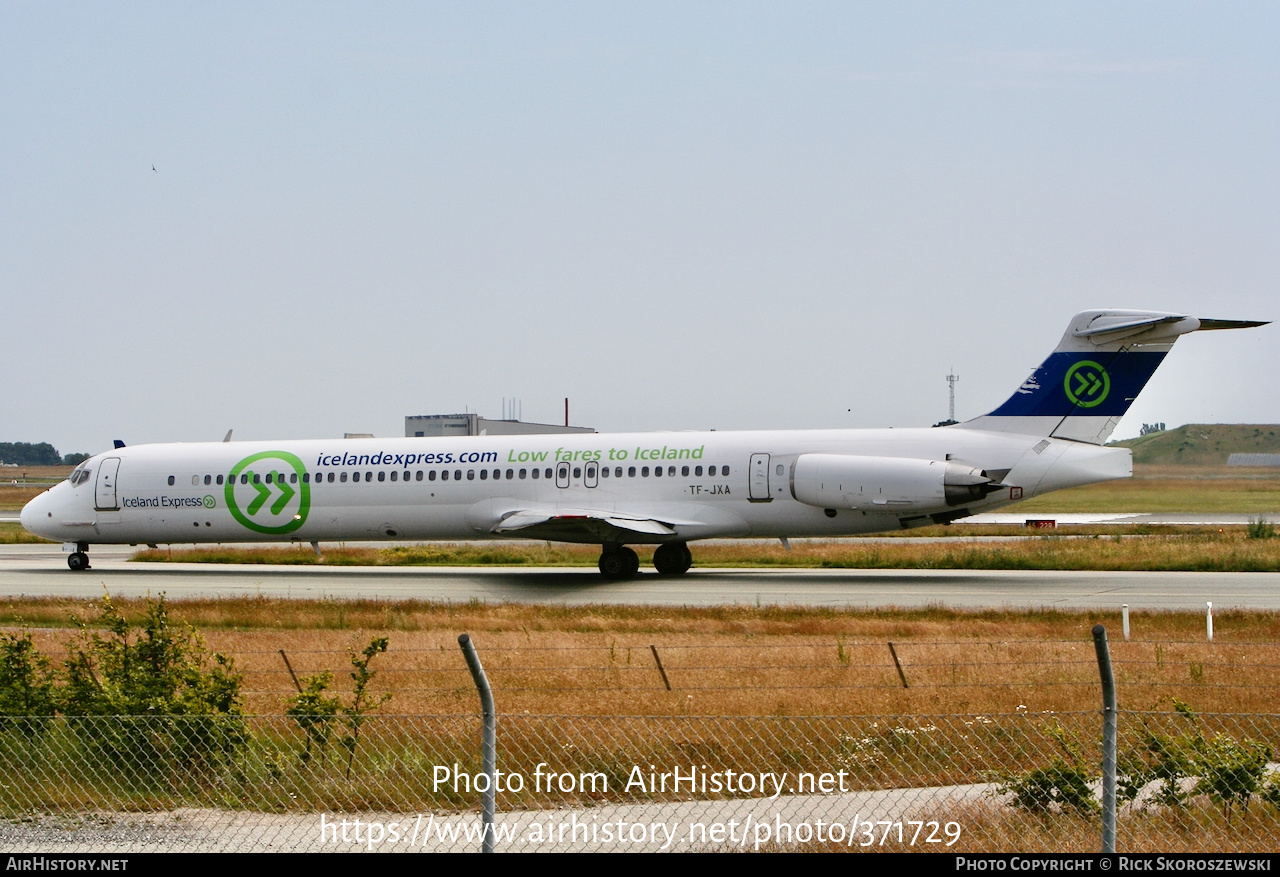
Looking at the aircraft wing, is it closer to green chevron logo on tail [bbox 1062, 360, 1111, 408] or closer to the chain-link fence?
green chevron logo on tail [bbox 1062, 360, 1111, 408]

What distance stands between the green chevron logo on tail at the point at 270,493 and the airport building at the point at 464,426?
84.7ft

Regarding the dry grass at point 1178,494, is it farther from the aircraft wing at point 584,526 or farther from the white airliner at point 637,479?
the aircraft wing at point 584,526

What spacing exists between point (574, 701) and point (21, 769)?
15.7ft

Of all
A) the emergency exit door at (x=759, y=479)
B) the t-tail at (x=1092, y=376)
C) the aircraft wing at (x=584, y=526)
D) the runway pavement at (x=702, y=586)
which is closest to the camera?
the runway pavement at (x=702, y=586)

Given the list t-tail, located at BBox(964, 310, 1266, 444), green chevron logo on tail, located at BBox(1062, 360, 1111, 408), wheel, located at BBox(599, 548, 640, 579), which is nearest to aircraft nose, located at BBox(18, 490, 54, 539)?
wheel, located at BBox(599, 548, 640, 579)

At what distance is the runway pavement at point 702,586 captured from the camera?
22.2 metres

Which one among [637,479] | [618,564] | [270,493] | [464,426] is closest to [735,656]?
[618,564]

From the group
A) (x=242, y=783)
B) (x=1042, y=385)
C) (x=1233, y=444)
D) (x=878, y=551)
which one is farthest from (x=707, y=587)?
(x=1233, y=444)

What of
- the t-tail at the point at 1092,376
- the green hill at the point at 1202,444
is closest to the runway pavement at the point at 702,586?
the t-tail at the point at 1092,376

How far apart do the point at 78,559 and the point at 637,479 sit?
14.3m

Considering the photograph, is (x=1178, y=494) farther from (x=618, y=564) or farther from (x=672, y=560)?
(x=618, y=564)

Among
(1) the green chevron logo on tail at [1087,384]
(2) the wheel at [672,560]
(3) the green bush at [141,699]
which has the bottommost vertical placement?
(2) the wheel at [672,560]

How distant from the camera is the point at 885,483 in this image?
25.4 meters

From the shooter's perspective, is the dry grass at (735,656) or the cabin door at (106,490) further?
the cabin door at (106,490)
